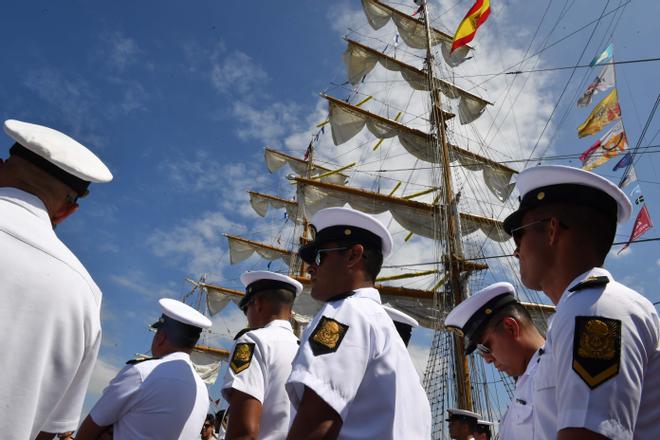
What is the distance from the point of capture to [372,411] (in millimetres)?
1917

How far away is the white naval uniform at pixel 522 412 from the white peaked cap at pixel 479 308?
2.21ft

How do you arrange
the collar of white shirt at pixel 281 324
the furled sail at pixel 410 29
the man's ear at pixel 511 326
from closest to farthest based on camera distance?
the man's ear at pixel 511 326
the collar of white shirt at pixel 281 324
the furled sail at pixel 410 29

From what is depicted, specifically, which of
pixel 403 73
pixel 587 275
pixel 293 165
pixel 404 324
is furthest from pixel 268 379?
pixel 293 165

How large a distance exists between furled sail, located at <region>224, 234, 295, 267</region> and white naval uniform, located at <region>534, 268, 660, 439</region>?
42736mm

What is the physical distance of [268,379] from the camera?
285 centimetres

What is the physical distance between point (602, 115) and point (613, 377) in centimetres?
1678

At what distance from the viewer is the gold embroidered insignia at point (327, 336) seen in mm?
Answer: 1845

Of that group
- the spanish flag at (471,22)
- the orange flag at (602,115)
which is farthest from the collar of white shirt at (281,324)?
the spanish flag at (471,22)

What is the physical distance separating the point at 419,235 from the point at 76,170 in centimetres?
2676

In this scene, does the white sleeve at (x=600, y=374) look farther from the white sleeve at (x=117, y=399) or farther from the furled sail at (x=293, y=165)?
the furled sail at (x=293, y=165)

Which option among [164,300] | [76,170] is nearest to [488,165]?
[164,300]

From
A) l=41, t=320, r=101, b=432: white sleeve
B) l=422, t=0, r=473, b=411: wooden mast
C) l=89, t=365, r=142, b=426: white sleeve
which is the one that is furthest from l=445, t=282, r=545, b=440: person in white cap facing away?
l=422, t=0, r=473, b=411: wooden mast

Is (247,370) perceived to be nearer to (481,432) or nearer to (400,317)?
(400,317)

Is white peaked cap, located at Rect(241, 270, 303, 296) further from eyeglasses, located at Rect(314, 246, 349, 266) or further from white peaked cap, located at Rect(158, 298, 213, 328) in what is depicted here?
eyeglasses, located at Rect(314, 246, 349, 266)
